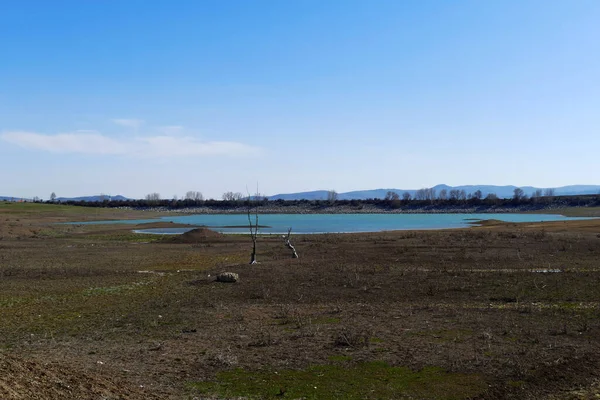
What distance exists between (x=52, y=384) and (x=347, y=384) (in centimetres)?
518

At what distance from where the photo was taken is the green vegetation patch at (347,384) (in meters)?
9.14

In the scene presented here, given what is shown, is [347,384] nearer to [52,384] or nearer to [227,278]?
[52,384]

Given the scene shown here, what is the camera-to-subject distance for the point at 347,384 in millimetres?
Result: 9664

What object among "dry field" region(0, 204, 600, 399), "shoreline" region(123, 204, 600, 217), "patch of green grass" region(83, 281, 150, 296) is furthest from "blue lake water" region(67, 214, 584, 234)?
"patch of green grass" region(83, 281, 150, 296)

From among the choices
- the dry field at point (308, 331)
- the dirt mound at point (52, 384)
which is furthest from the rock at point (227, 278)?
the dirt mound at point (52, 384)

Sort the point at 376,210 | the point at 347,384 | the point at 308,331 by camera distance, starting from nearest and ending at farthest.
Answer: the point at 347,384 → the point at 308,331 → the point at 376,210

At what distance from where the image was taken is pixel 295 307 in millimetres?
17375

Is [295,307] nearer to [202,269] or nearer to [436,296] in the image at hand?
[436,296]

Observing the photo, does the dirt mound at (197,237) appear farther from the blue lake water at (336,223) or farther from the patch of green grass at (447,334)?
the patch of green grass at (447,334)

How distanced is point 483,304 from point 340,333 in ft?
22.4

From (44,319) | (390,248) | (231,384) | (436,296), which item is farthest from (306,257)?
(231,384)

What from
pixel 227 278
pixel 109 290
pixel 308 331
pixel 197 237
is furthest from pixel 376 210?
pixel 308 331

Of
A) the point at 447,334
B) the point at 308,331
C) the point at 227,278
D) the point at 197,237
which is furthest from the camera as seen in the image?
the point at 197,237

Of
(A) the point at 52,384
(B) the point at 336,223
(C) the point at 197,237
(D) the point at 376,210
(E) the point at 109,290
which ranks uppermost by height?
(D) the point at 376,210
